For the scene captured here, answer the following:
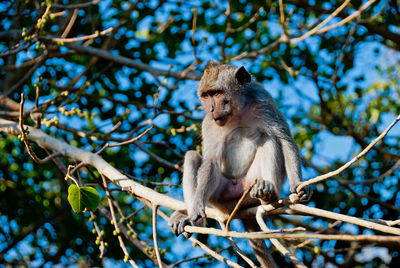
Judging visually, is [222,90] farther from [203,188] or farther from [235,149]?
[203,188]

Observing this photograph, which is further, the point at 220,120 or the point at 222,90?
the point at 222,90

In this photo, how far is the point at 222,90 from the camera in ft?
22.8

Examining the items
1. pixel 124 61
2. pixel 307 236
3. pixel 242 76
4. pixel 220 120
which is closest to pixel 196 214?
pixel 220 120

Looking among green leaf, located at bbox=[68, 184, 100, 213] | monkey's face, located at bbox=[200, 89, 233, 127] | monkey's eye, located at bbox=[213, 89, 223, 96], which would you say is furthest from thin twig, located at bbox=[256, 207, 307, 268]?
monkey's eye, located at bbox=[213, 89, 223, 96]

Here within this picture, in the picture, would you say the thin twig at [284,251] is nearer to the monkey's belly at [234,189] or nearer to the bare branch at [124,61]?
the monkey's belly at [234,189]

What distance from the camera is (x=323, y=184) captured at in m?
10.6

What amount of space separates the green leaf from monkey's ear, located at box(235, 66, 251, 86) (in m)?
3.09

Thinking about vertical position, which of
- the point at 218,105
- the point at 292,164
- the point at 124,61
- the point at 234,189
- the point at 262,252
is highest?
the point at 124,61

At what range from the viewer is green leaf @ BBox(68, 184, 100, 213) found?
4.96 meters

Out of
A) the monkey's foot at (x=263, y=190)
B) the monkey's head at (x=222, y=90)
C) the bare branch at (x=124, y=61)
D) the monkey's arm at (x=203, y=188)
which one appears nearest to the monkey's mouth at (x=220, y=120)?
the monkey's head at (x=222, y=90)

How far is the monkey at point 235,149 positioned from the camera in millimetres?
6605

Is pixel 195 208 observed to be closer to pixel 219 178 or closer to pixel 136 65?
pixel 219 178

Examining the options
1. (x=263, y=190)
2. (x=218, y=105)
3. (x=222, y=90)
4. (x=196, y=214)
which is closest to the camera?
(x=263, y=190)

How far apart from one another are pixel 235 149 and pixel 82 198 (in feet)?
9.50
